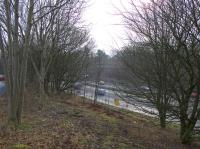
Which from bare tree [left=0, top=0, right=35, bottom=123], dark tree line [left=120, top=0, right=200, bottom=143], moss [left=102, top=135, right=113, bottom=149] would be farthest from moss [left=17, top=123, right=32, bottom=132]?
dark tree line [left=120, top=0, right=200, bottom=143]

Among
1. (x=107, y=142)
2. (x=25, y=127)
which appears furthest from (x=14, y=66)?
(x=107, y=142)

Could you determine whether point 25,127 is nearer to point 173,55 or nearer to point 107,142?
point 107,142

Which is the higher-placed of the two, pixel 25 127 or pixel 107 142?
pixel 25 127

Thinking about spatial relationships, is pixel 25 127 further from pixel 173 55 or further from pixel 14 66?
pixel 173 55

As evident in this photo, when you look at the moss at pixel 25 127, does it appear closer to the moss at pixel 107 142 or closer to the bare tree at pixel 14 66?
the bare tree at pixel 14 66

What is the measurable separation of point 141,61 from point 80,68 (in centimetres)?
1705

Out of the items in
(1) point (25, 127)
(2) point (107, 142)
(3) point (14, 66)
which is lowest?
(2) point (107, 142)

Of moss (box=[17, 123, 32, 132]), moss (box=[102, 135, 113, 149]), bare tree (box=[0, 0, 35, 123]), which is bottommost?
moss (box=[102, 135, 113, 149])

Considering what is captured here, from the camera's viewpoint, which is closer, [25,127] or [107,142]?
[107,142]

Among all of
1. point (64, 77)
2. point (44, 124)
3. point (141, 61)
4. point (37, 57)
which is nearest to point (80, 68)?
point (64, 77)

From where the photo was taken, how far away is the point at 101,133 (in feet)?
33.9

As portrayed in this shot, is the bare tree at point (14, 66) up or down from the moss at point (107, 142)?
up

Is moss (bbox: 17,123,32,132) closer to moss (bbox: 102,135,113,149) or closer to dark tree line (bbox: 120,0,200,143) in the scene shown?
moss (bbox: 102,135,113,149)

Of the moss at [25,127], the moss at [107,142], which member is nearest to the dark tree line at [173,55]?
the moss at [107,142]
